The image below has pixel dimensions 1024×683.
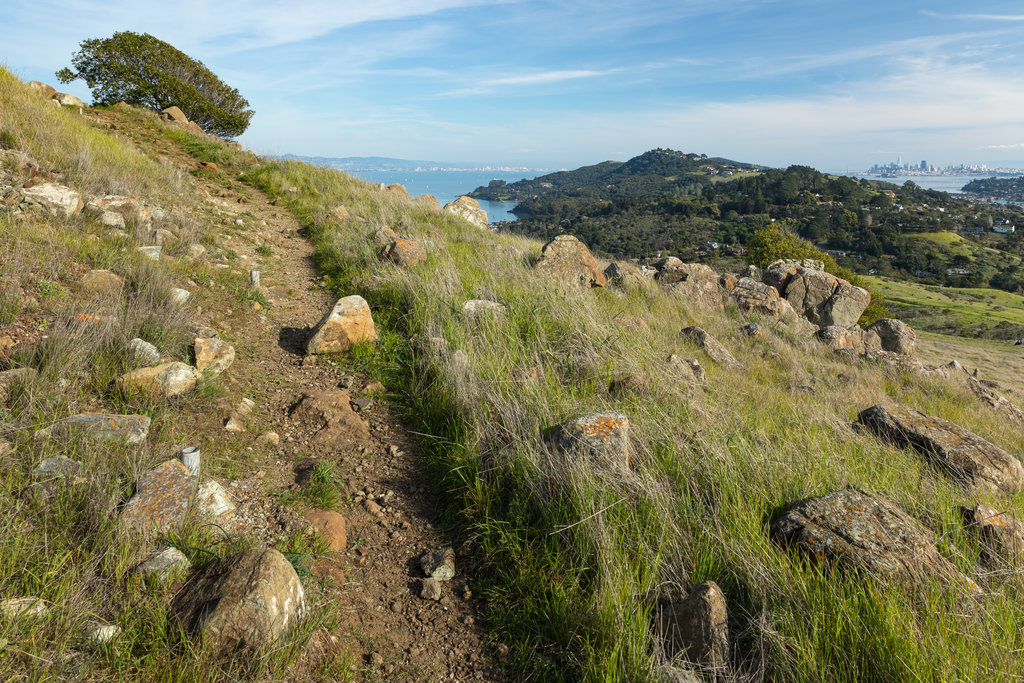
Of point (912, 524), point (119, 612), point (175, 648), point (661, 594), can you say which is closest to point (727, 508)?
point (661, 594)

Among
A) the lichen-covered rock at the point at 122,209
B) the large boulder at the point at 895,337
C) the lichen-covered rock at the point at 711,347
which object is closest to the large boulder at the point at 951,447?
the lichen-covered rock at the point at 711,347

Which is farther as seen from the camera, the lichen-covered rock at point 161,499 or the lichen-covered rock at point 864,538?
the lichen-covered rock at point 161,499

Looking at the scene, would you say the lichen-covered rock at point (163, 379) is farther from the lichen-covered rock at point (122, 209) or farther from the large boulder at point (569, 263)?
the large boulder at point (569, 263)

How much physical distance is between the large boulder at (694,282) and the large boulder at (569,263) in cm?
260

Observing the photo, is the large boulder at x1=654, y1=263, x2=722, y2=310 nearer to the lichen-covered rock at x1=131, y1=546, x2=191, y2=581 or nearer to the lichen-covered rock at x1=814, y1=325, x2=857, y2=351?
the lichen-covered rock at x1=814, y1=325, x2=857, y2=351

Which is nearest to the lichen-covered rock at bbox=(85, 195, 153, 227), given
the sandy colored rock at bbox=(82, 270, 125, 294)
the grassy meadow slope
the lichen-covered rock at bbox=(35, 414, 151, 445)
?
the sandy colored rock at bbox=(82, 270, 125, 294)

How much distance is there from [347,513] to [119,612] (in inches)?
57.0

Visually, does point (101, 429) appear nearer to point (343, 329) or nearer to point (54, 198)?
point (343, 329)

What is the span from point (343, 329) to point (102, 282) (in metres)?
2.26

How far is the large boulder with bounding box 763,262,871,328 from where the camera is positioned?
15516 millimetres

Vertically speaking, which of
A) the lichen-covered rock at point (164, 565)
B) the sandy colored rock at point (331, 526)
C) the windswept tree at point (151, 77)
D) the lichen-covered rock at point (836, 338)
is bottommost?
the lichen-covered rock at point (836, 338)

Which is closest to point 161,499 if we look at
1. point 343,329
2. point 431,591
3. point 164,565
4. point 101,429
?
point 164,565

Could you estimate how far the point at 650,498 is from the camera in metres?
3.03

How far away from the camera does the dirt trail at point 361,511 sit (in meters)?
2.61
